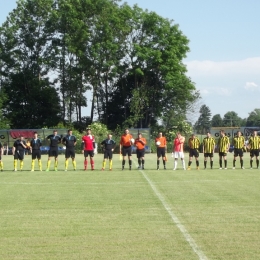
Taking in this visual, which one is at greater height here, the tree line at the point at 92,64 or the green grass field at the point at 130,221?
the tree line at the point at 92,64

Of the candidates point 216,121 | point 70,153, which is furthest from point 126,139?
point 216,121

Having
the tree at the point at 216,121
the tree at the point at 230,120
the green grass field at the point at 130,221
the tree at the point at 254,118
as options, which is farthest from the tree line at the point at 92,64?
the tree at the point at 216,121

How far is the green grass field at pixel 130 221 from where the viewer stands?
9.19 meters

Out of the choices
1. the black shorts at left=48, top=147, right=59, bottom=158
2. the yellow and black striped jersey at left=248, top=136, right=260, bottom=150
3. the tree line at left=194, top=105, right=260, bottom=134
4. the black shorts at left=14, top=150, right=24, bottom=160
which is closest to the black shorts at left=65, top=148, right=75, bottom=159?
the black shorts at left=48, top=147, right=59, bottom=158

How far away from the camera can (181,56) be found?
73312 mm

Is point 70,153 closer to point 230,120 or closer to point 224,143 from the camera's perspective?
point 224,143

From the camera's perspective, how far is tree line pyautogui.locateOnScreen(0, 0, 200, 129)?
71188 mm

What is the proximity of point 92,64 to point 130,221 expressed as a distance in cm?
6018

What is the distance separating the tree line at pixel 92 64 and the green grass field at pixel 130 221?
169 ft

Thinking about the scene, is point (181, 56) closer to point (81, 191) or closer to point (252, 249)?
point (81, 191)

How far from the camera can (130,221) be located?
12016 millimetres

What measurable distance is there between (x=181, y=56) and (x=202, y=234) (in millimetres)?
63826

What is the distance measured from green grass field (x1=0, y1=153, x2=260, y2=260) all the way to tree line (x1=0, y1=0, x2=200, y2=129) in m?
51.5

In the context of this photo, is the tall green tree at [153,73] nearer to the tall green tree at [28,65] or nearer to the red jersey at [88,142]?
the tall green tree at [28,65]
